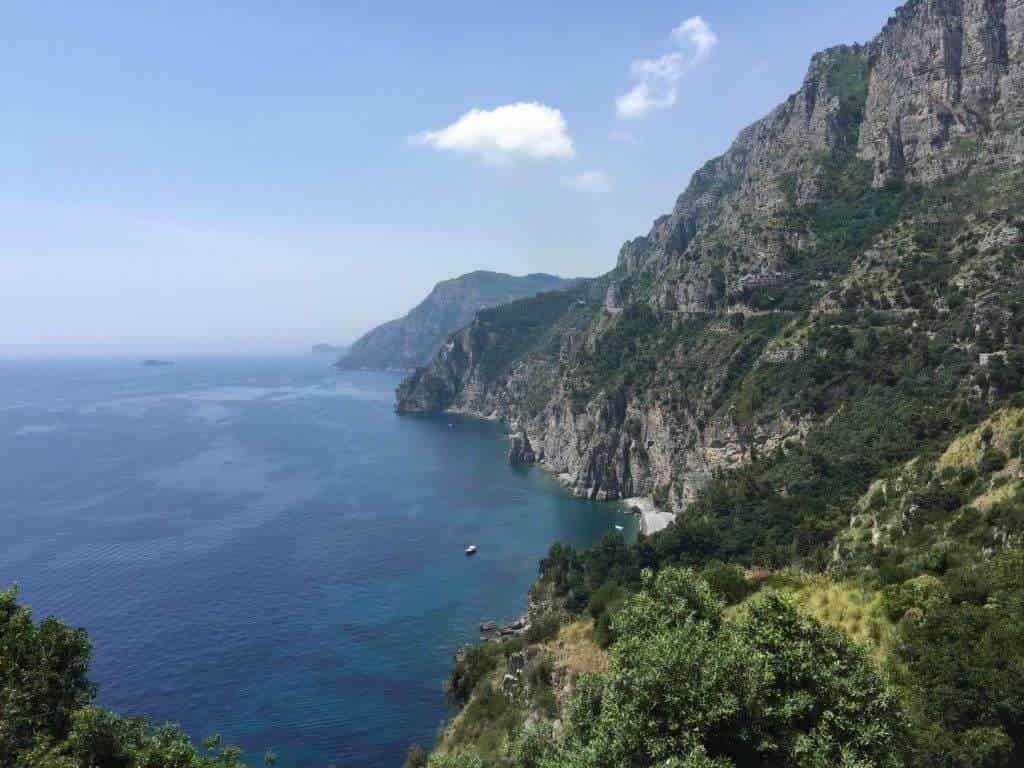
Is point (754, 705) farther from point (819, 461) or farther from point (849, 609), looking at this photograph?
point (819, 461)

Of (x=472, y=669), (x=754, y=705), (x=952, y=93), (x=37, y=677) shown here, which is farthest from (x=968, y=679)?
(x=952, y=93)

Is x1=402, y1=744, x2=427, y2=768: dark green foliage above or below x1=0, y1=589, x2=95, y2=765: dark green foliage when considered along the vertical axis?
below

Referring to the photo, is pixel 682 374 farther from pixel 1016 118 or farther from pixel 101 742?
pixel 101 742

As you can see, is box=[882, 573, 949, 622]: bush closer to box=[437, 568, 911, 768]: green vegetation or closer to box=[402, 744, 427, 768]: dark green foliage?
box=[437, 568, 911, 768]: green vegetation

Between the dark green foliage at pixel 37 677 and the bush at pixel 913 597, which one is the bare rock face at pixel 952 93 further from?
the dark green foliage at pixel 37 677

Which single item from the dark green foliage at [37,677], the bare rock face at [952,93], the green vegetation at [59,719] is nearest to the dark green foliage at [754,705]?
the green vegetation at [59,719]

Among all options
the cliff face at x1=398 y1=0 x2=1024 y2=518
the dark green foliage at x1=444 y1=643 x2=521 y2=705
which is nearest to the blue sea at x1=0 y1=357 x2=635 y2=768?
the dark green foliage at x1=444 y1=643 x2=521 y2=705
